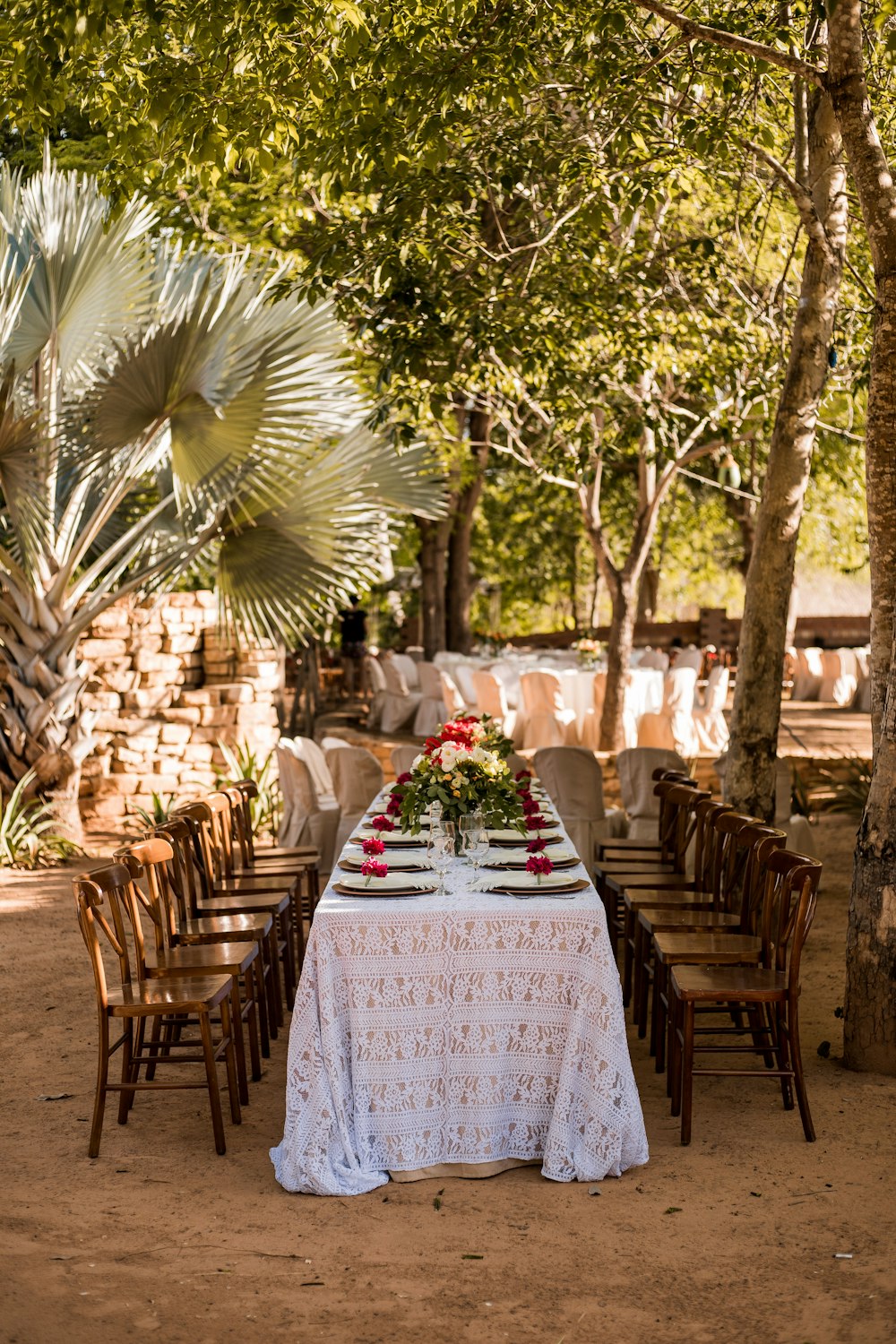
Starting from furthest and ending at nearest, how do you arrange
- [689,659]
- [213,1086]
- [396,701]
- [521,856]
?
1. [689,659]
2. [396,701]
3. [521,856]
4. [213,1086]

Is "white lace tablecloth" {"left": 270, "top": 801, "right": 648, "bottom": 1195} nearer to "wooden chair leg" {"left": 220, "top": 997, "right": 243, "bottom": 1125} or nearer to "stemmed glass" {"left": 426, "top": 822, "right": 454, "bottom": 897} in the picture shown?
"stemmed glass" {"left": 426, "top": 822, "right": 454, "bottom": 897}

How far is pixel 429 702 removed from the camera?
49.6 feet

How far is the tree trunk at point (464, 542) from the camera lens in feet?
57.3

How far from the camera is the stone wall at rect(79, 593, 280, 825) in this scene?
36.1ft

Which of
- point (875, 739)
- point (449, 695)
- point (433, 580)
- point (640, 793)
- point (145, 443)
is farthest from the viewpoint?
point (433, 580)

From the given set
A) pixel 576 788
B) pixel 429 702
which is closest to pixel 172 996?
pixel 576 788

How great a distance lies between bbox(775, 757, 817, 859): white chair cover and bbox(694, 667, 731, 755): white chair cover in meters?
5.23

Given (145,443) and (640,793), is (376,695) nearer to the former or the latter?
(640,793)

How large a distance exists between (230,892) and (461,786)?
1.55 m

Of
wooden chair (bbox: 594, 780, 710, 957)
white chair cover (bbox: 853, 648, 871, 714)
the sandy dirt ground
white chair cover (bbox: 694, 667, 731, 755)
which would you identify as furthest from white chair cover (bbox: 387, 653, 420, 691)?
the sandy dirt ground

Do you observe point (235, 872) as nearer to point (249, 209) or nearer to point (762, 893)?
point (762, 893)

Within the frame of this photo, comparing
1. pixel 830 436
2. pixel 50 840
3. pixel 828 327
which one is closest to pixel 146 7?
pixel 828 327

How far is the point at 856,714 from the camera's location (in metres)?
17.9

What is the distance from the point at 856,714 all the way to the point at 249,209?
10317mm
